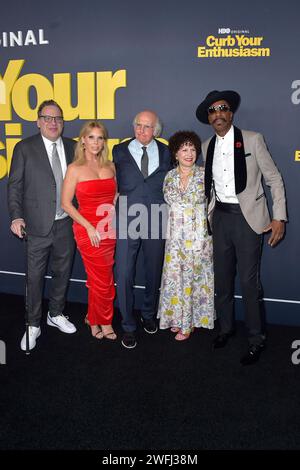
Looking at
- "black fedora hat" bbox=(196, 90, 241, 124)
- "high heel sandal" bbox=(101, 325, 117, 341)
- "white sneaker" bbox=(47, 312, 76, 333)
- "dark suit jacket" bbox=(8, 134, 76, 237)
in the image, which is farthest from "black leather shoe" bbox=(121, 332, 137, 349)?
"black fedora hat" bbox=(196, 90, 241, 124)

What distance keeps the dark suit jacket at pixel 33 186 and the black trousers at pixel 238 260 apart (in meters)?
1.32

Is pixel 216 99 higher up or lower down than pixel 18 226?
higher up

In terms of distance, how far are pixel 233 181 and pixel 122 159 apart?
2.87 ft

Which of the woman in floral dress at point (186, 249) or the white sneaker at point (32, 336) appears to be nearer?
the woman in floral dress at point (186, 249)

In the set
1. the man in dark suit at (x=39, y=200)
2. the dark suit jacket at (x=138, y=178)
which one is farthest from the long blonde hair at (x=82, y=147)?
the man in dark suit at (x=39, y=200)

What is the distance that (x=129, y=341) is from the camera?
338 centimetres

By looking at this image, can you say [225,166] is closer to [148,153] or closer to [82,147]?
[148,153]


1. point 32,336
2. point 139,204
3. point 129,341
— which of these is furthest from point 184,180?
point 32,336

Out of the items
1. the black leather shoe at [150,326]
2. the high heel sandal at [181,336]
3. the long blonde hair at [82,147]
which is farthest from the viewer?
the black leather shoe at [150,326]

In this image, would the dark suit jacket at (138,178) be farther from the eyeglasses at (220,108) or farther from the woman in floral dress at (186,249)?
the eyeglasses at (220,108)

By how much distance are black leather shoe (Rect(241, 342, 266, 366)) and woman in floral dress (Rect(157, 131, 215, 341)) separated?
1.30 feet

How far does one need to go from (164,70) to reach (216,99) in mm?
830

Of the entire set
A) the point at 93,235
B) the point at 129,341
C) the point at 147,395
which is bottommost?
the point at 147,395

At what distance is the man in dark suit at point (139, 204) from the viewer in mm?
3238
